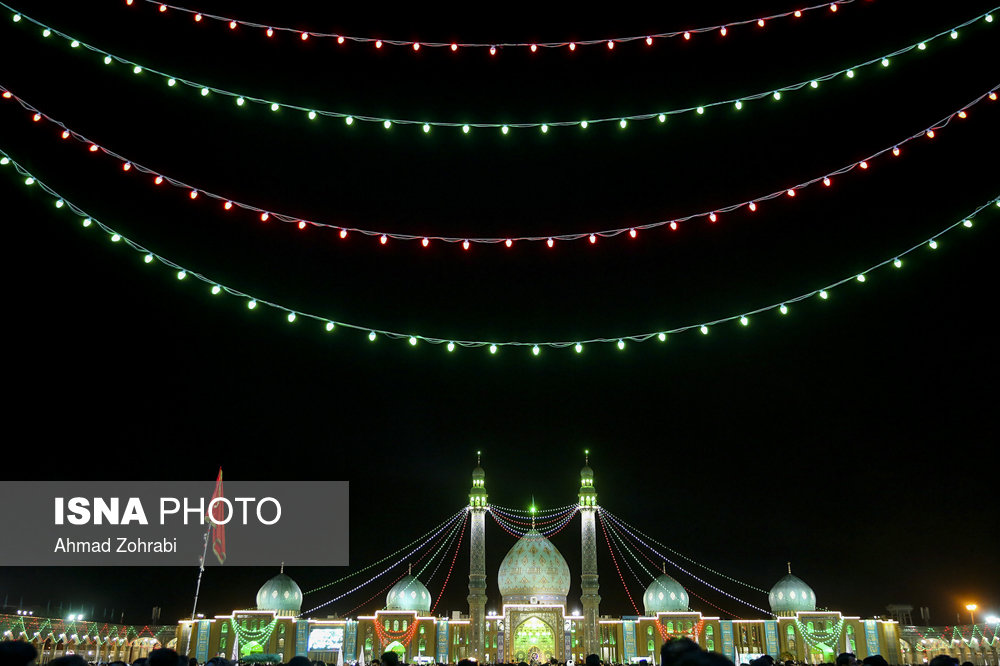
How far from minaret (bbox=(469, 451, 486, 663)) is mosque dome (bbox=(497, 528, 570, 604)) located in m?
1.53

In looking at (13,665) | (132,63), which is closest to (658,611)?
(132,63)

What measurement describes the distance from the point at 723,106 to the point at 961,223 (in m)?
4.21

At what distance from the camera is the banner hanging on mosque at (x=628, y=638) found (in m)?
41.5

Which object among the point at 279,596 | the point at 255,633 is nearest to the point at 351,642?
the point at 279,596

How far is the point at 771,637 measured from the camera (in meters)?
41.9

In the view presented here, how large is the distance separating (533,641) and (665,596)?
7.36 meters

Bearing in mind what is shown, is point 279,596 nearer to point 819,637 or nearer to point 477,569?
point 477,569

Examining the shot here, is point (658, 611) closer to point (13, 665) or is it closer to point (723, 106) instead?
point (723, 106)

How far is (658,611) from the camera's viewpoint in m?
42.8

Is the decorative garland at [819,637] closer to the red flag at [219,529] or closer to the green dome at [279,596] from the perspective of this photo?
the green dome at [279,596]

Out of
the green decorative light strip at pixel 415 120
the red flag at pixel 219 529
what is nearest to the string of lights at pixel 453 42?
the green decorative light strip at pixel 415 120

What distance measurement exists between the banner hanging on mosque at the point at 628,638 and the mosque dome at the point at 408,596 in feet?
34.6

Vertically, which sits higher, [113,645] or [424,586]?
[424,586]

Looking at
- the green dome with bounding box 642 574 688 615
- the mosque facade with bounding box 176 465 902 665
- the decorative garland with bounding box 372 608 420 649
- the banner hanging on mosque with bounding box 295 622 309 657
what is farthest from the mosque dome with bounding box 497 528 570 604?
the banner hanging on mosque with bounding box 295 622 309 657
